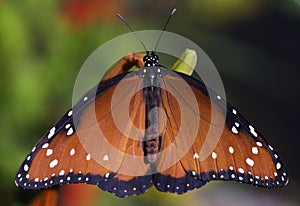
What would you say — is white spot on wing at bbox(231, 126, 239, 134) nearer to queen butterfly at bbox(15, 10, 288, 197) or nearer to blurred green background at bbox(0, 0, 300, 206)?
queen butterfly at bbox(15, 10, 288, 197)


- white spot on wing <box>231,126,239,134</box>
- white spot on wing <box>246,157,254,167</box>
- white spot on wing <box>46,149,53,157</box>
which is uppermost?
white spot on wing <box>231,126,239,134</box>

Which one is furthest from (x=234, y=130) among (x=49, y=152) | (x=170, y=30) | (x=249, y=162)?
(x=170, y=30)

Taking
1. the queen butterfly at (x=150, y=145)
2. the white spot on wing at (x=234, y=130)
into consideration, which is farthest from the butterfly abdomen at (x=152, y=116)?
the white spot on wing at (x=234, y=130)

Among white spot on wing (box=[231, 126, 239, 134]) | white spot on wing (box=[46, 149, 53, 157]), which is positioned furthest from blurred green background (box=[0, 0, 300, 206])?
white spot on wing (box=[231, 126, 239, 134])

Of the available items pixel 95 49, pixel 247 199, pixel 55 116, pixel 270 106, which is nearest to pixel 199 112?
pixel 55 116

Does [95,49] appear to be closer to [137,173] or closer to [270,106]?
[137,173]

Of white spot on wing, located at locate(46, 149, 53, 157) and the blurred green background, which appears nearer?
white spot on wing, located at locate(46, 149, 53, 157)
